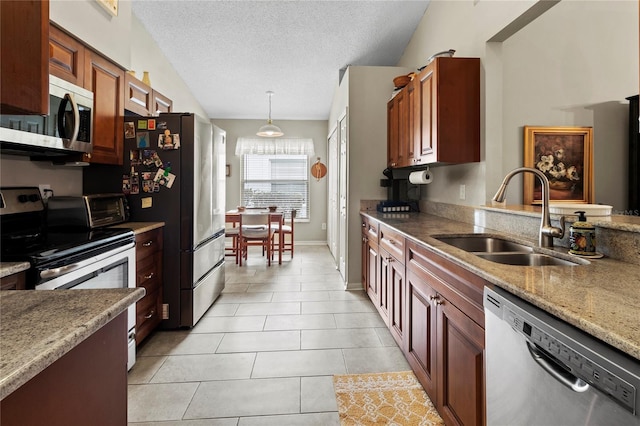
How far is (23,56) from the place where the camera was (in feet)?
2.44

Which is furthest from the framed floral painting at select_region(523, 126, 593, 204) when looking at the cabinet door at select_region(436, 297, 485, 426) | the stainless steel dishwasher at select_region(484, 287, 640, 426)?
the stainless steel dishwasher at select_region(484, 287, 640, 426)

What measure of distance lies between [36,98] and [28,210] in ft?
5.69

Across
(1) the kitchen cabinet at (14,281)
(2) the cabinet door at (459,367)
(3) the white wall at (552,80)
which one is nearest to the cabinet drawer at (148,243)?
(1) the kitchen cabinet at (14,281)

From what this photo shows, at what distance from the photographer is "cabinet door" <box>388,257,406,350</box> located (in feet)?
7.09

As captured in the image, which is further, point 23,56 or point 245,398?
point 245,398

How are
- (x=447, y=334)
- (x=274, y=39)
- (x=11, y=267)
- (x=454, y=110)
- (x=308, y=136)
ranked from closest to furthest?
(x=11, y=267) → (x=447, y=334) → (x=454, y=110) → (x=274, y=39) → (x=308, y=136)

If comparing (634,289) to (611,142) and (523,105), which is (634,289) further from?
(611,142)

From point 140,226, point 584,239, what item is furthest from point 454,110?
point 140,226

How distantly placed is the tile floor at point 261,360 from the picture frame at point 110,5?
240 cm

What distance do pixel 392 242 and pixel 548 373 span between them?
165 cm

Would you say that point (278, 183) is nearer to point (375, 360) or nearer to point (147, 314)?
point (147, 314)

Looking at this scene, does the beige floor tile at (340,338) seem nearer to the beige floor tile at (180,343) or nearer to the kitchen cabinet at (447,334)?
the kitchen cabinet at (447,334)

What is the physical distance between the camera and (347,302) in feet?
11.1

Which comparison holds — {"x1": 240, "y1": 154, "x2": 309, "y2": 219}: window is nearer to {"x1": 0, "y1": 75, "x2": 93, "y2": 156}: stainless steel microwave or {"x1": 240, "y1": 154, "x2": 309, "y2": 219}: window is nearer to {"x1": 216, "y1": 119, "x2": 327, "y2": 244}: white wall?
{"x1": 216, "y1": 119, "x2": 327, "y2": 244}: white wall
